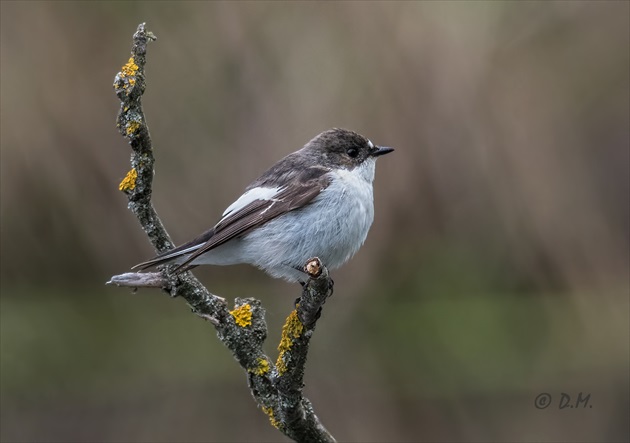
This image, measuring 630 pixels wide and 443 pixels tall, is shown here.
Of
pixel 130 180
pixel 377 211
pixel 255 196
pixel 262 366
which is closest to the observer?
pixel 130 180

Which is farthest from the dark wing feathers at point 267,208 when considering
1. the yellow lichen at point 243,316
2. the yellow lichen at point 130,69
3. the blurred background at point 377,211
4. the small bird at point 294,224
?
the blurred background at point 377,211

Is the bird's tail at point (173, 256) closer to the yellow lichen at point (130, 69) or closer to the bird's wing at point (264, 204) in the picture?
the bird's wing at point (264, 204)

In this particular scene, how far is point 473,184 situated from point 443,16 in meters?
1.02

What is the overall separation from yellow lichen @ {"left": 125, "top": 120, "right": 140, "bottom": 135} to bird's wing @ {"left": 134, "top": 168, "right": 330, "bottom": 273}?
683 mm

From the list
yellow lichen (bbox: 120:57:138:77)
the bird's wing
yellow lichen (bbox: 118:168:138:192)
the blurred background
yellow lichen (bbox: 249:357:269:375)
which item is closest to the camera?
Result: yellow lichen (bbox: 120:57:138:77)

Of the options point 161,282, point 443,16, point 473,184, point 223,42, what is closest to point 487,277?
point 473,184

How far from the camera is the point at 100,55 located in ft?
14.9

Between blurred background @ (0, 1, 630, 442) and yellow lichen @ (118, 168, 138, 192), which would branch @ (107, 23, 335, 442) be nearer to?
yellow lichen @ (118, 168, 138, 192)

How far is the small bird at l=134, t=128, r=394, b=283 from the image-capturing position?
3197 mm

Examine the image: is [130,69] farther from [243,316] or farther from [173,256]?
[243,316]

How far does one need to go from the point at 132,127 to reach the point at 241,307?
0.75 metres

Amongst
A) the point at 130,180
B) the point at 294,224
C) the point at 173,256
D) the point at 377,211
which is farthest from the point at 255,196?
the point at 377,211

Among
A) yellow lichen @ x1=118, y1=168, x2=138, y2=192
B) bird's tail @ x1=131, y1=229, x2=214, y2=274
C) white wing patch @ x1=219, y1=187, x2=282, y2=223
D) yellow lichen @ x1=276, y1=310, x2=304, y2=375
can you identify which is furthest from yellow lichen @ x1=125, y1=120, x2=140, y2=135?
white wing patch @ x1=219, y1=187, x2=282, y2=223

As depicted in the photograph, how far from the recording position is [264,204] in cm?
331
